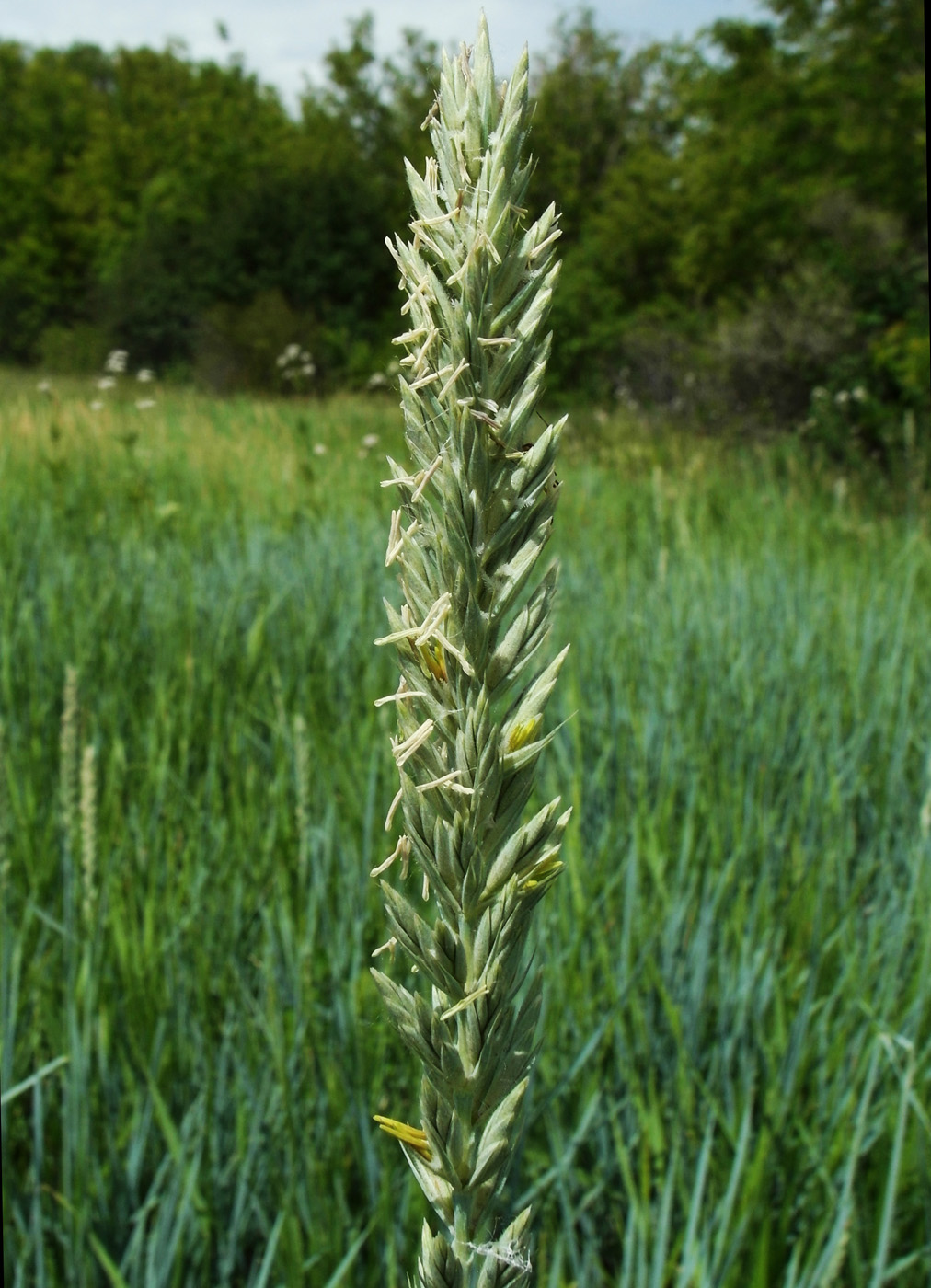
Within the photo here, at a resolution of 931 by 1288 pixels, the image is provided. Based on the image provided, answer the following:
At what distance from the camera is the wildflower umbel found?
12.2 inches

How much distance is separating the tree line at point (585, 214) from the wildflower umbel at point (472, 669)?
23.7 ft

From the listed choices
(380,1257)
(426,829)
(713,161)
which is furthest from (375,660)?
(713,161)

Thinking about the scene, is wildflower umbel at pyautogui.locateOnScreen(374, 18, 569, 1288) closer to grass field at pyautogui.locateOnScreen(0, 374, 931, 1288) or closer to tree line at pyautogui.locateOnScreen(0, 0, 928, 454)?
grass field at pyautogui.locateOnScreen(0, 374, 931, 1288)

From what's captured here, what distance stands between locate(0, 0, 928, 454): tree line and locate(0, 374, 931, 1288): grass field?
5061mm

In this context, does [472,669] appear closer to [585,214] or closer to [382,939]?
[382,939]

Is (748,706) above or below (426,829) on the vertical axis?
below

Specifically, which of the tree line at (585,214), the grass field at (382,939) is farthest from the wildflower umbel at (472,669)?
the tree line at (585,214)

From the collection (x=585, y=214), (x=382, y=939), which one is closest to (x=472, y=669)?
(x=382, y=939)

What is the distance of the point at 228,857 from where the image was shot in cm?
185

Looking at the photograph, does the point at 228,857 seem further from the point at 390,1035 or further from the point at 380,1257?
the point at 380,1257

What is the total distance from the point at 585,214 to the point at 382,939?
28.2 meters

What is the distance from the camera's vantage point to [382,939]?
1717 millimetres

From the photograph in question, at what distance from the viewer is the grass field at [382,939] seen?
1.19 m

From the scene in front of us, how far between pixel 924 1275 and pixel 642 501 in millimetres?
4711
